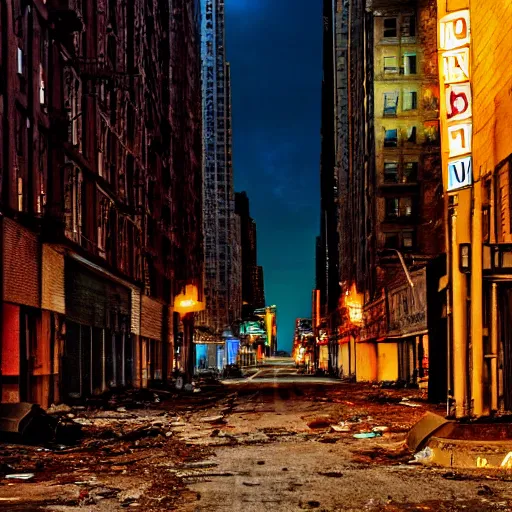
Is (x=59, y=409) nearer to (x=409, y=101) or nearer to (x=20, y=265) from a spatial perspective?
(x=20, y=265)

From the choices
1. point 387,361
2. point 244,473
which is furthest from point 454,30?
point 387,361

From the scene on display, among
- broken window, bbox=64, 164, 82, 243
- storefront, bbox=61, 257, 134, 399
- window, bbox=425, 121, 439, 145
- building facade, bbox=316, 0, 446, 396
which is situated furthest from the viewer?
window, bbox=425, 121, 439, 145

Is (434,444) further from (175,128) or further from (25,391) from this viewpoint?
(175,128)

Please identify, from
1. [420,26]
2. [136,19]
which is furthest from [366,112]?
[136,19]

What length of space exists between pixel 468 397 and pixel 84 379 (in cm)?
2070

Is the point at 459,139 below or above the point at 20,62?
below

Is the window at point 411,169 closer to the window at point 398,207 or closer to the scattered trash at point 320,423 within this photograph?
the window at point 398,207

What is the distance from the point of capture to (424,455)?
39.8 feet

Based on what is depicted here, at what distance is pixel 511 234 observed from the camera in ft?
62.6

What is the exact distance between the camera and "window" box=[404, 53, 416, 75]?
2328 inches

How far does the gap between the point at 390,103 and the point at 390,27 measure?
6.02 meters

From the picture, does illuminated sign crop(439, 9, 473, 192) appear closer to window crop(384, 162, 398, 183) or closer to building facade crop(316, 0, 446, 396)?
building facade crop(316, 0, 446, 396)

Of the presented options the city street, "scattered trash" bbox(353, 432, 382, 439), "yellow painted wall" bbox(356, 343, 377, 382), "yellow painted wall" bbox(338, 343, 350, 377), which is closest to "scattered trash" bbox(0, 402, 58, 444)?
the city street

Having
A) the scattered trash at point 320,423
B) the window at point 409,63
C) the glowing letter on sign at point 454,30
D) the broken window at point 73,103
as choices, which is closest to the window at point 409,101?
the window at point 409,63
